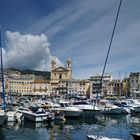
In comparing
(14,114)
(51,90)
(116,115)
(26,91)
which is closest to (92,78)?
(51,90)

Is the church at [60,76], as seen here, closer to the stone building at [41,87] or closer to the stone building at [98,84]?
the stone building at [41,87]

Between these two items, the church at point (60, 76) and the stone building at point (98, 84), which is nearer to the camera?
the stone building at point (98, 84)

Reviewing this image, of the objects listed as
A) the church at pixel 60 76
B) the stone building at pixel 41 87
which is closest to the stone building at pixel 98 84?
the church at pixel 60 76

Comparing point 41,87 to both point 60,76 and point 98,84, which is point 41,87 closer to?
point 60,76

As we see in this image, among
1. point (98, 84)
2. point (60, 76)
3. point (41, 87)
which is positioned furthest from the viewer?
point (41, 87)

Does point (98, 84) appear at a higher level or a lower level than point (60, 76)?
lower

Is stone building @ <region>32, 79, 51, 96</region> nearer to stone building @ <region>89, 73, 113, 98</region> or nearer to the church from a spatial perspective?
the church

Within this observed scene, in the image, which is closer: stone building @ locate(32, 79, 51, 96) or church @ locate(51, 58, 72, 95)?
church @ locate(51, 58, 72, 95)

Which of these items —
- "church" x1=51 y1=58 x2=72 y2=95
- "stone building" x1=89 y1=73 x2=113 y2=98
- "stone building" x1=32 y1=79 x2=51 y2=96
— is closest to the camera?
"stone building" x1=89 y1=73 x2=113 y2=98

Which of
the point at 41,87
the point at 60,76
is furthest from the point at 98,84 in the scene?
the point at 41,87

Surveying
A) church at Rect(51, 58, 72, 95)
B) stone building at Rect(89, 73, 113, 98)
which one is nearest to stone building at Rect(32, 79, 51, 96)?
church at Rect(51, 58, 72, 95)

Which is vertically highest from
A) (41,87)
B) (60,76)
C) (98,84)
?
(60,76)

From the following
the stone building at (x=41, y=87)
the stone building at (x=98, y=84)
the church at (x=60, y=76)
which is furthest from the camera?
the stone building at (x=41, y=87)

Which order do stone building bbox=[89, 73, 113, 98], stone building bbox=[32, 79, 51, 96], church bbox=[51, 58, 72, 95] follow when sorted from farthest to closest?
stone building bbox=[32, 79, 51, 96] < church bbox=[51, 58, 72, 95] < stone building bbox=[89, 73, 113, 98]
